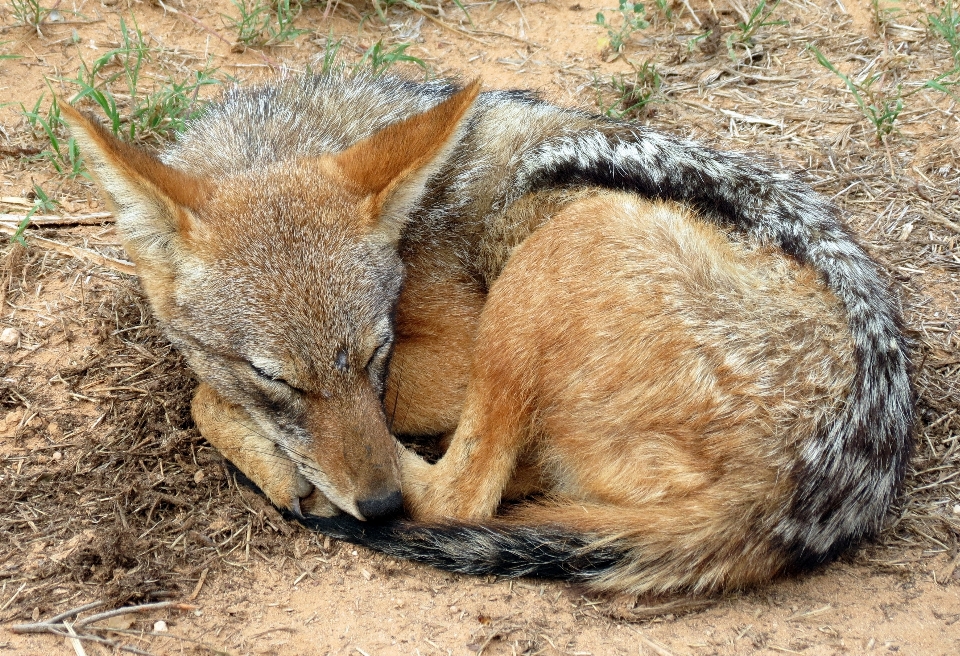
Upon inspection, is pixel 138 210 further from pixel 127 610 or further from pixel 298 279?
pixel 127 610

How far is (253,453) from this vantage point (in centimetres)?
525

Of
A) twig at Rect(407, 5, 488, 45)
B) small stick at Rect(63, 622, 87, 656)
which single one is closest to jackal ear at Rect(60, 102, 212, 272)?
small stick at Rect(63, 622, 87, 656)

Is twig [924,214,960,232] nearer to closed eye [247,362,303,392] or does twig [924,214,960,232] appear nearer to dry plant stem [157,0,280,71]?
closed eye [247,362,303,392]

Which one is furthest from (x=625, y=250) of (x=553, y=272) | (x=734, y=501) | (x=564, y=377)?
(x=734, y=501)

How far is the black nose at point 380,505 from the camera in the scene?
180 inches

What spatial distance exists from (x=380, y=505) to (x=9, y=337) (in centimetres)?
313

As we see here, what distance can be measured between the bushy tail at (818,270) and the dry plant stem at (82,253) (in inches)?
118

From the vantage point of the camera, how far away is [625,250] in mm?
4820

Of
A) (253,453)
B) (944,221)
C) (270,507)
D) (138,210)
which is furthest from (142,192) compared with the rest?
(944,221)

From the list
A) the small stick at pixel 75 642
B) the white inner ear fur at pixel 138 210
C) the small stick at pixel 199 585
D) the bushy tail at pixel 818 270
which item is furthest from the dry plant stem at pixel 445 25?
the small stick at pixel 75 642

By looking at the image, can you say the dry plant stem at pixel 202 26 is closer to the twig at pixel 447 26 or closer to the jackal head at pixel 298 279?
the twig at pixel 447 26

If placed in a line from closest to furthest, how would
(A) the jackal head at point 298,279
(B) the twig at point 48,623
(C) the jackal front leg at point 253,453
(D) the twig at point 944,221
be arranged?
(B) the twig at point 48,623 < (A) the jackal head at point 298,279 < (C) the jackal front leg at point 253,453 < (D) the twig at point 944,221

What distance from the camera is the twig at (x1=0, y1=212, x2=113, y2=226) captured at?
669cm

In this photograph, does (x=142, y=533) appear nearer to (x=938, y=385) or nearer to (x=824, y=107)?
(x=938, y=385)
